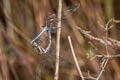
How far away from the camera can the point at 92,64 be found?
1420 mm

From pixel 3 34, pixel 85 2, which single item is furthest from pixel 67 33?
pixel 3 34

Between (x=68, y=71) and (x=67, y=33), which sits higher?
(x=67, y=33)

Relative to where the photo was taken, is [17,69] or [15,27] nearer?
[15,27]

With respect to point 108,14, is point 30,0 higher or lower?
higher

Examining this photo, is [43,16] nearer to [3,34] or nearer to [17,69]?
[3,34]

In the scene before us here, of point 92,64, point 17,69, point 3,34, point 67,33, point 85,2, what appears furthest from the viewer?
point 17,69

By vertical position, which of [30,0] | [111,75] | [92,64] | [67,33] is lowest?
[111,75]

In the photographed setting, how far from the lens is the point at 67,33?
3.72ft

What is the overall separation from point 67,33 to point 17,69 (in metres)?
0.71

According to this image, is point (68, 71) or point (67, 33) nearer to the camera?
point (67, 33)

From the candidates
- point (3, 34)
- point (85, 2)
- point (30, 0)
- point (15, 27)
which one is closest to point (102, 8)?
point (85, 2)

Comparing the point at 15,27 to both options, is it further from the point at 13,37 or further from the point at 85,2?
the point at 85,2

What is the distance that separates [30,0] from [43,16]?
0.15 metres

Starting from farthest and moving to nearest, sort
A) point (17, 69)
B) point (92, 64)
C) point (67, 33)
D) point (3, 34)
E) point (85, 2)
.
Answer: point (17, 69) < point (3, 34) < point (92, 64) < point (85, 2) < point (67, 33)
